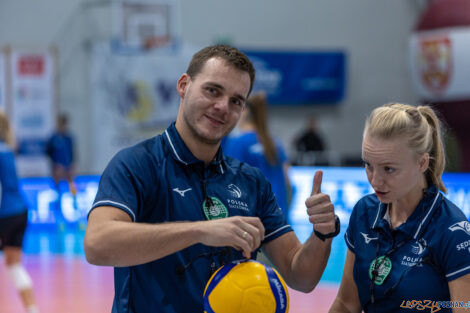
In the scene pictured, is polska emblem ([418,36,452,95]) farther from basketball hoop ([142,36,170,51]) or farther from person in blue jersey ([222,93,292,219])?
person in blue jersey ([222,93,292,219])

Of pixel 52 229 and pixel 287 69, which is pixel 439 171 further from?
pixel 287 69

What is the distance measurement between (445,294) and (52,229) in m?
10.8

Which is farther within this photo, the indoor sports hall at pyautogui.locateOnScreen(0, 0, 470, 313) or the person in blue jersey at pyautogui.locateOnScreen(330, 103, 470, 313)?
the indoor sports hall at pyautogui.locateOnScreen(0, 0, 470, 313)

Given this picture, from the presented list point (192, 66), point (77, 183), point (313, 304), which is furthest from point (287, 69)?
point (192, 66)

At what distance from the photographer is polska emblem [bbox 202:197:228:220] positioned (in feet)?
8.71

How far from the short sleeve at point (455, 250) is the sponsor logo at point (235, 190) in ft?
2.77

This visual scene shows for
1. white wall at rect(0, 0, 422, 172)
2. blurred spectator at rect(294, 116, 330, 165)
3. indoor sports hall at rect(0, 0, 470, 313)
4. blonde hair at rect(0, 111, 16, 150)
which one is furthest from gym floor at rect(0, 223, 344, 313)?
blurred spectator at rect(294, 116, 330, 165)

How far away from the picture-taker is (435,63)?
1348 cm

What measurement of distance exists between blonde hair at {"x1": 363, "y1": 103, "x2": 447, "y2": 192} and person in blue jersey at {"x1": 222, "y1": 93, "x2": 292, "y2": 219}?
310 cm

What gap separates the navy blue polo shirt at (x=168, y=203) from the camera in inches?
99.1

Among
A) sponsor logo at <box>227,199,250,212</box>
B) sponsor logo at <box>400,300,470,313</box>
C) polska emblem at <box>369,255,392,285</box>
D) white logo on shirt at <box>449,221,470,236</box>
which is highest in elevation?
white logo on shirt at <box>449,221,470,236</box>

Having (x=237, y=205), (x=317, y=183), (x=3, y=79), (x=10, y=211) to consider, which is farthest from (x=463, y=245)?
(x=3, y=79)

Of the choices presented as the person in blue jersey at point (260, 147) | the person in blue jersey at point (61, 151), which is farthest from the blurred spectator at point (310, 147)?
the person in blue jersey at point (260, 147)

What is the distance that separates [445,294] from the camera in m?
2.39
